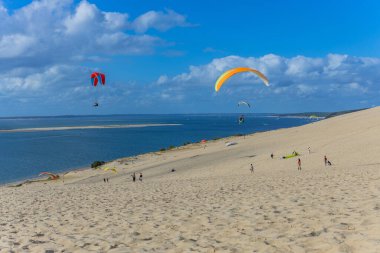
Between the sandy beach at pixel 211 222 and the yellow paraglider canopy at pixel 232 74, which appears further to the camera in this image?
the yellow paraglider canopy at pixel 232 74

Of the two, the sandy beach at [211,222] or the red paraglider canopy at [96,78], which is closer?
the sandy beach at [211,222]

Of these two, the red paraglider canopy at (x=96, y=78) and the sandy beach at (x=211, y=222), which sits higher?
the red paraglider canopy at (x=96, y=78)

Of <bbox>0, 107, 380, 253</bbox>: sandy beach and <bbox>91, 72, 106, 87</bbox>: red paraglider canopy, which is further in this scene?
<bbox>91, 72, 106, 87</bbox>: red paraglider canopy

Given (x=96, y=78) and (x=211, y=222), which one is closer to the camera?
(x=211, y=222)

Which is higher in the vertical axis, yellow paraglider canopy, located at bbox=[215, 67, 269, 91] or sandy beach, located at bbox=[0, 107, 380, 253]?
yellow paraglider canopy, located at bbox=[215, 67, 269, 91]

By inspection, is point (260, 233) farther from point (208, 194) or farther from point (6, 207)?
point (6, 207)

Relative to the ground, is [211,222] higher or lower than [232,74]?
lower

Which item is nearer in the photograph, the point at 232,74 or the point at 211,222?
the point at 211,222

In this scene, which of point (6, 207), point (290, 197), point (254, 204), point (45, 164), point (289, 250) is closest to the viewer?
point (289, 250)

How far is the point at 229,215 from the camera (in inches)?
354

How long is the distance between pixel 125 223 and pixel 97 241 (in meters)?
1.56

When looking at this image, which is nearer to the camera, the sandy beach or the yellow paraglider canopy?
the sandy beach

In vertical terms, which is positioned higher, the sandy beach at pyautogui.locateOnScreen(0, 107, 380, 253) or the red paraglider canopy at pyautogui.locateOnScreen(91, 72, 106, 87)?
the red paraglider canopy at pyautogui.locateOnScreen(91, 72, 106, 87)

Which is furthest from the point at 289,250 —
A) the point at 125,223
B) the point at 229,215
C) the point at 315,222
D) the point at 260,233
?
the point at 125,223
